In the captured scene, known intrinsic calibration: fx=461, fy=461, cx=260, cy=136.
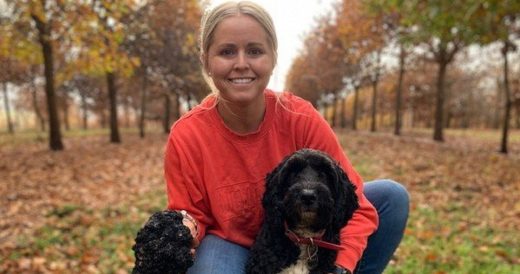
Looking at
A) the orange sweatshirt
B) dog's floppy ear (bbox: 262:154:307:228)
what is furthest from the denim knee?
dog's floppy ear (bbox: 262:154:307:228)

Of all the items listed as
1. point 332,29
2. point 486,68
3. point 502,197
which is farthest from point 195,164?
point 486,68

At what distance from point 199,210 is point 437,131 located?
62.4ft

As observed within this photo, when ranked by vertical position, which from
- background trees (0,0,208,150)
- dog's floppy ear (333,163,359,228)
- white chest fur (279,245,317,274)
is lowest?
white chest fur (279,245,317,274)

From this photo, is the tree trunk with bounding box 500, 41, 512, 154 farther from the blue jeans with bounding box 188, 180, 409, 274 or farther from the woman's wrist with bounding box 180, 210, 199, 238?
the woman's wrist with bounding box 180, 210, 199, 238

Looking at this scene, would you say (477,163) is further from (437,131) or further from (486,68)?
(486,68)

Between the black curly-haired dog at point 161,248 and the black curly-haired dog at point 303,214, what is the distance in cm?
47

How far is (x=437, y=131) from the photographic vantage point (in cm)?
1994

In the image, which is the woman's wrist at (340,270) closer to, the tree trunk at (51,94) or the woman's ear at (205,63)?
the woman's ear at (205,63)

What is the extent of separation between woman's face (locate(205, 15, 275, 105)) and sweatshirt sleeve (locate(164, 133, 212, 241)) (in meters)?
0.43

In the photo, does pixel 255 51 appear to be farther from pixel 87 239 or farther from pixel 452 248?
pixel 87 239

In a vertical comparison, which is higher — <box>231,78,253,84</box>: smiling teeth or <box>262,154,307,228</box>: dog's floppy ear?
<box>231,78,253,84</box>: smiling teeth

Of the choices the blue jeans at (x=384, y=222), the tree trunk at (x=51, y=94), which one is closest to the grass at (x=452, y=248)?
the blue jeans at (x=384, y=222)

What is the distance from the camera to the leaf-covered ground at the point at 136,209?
508 centimetres

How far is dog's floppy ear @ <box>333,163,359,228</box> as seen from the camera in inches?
93.2
